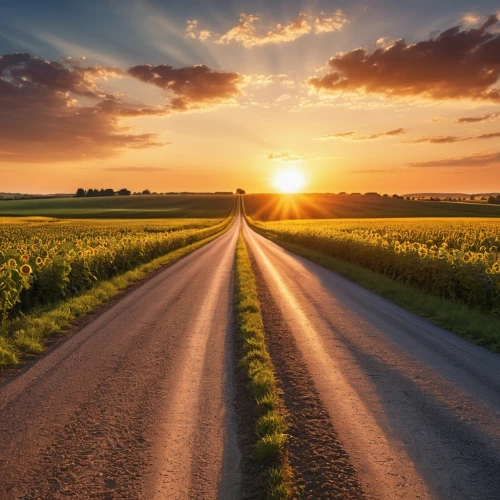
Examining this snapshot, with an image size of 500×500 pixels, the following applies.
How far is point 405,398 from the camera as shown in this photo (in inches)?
267

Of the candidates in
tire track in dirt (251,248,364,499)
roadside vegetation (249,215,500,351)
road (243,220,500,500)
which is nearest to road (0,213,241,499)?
tire track in dirt (251,248,364,499)

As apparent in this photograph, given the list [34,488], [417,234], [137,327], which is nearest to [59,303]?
[137,327]

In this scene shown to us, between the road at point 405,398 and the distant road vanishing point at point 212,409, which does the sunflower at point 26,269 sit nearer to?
the distant road vanishing point at point 212,409

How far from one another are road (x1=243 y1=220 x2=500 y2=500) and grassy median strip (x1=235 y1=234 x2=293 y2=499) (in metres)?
0.80

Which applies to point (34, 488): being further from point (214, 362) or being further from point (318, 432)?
point (214, 362)

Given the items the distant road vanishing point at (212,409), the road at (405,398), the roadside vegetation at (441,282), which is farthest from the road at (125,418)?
the roadside vegetation at (441,282)

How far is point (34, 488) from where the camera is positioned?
4.65 metres

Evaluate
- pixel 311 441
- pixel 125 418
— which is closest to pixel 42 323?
pixel 125 418

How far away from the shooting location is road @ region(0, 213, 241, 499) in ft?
15.5

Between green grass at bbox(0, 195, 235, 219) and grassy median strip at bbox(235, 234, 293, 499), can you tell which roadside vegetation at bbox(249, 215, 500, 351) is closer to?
grassy median strip at bbox(235, 234, 293, 499)

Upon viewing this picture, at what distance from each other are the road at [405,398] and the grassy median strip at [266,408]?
803mm

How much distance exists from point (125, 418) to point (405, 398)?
4.39 m

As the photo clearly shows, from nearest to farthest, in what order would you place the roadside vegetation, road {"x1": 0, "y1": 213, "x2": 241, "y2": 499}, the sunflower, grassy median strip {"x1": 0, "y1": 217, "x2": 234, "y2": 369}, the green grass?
road {"x1": 0, "y1": 213, "x2": 241, "y2": 499}, grassy median strip {"x1": 0, "y1": 217, "x2": 234, "y2": 369}, the roadside vegetation, the sunflower, the green grass

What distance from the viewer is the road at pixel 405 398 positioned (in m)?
4.79
